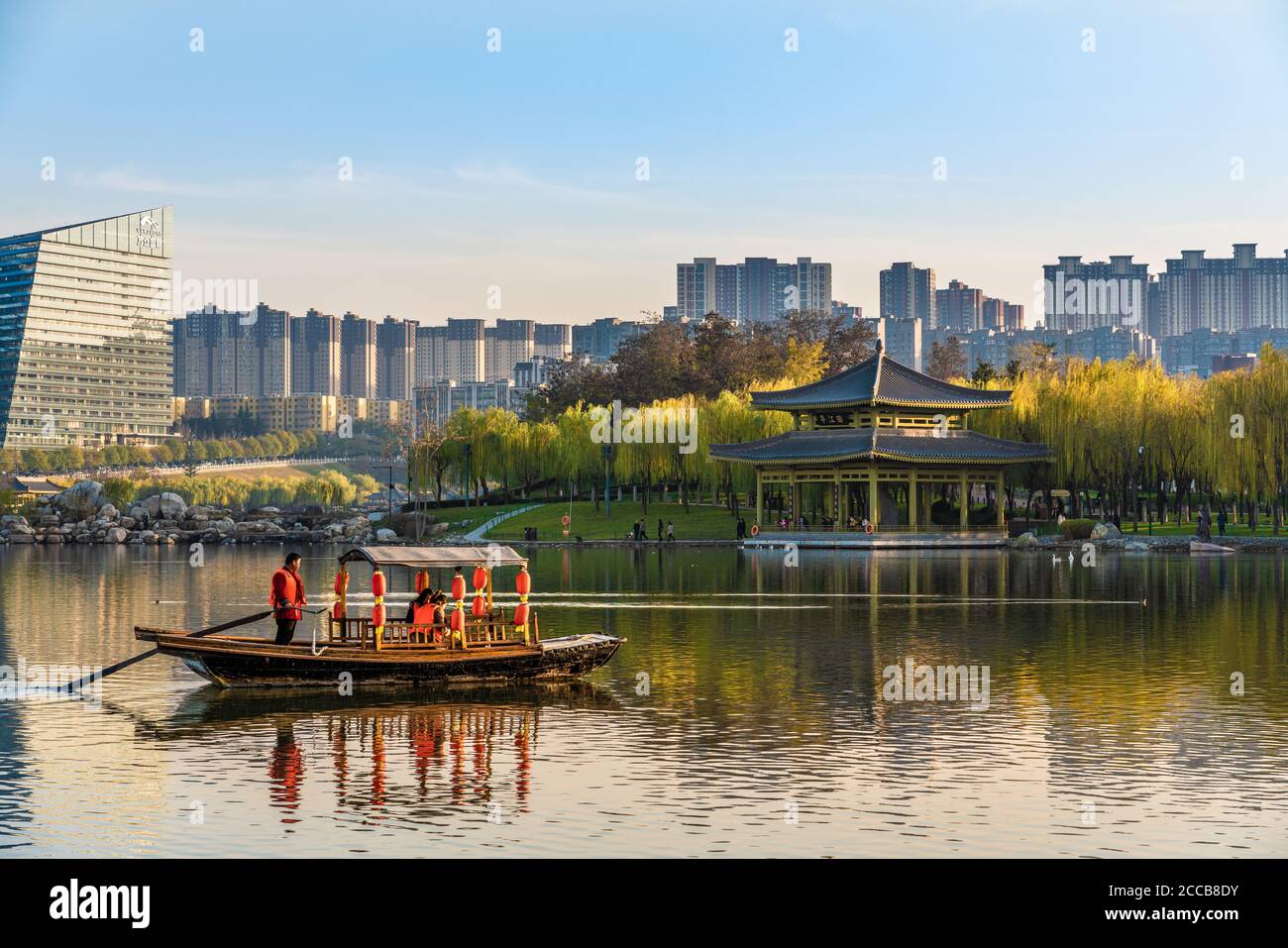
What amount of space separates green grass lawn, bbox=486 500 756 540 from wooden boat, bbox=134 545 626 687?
52.6 metres

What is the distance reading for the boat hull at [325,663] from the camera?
887 inches

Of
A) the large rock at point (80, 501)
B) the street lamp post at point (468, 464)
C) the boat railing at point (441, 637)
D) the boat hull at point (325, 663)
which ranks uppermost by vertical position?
the street lamp post at point (468, 464)

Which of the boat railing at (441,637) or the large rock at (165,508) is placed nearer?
the boat railing at (441,637)

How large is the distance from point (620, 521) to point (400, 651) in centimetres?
6139

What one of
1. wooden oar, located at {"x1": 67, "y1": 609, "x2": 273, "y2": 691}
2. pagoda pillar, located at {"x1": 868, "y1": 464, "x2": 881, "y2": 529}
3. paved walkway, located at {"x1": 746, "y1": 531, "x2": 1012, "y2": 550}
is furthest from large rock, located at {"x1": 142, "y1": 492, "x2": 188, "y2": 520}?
wooden oar, located at {"x1": 67, "y1": 609, "x2": 273, "y2": 691}

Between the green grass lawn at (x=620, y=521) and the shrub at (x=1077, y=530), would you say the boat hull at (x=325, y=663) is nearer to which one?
the shrub at (x=1077, y=530)

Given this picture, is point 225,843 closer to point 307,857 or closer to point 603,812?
point 307,857

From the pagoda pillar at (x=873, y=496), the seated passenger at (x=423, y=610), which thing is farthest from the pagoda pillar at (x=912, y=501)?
the seated passenger at (x=423, y=610)

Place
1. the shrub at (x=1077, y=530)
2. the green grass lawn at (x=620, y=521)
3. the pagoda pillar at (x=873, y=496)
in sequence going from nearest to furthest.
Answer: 1. the shrub at (x=1077, y=530)
2. the pagoda pillar at (x=873, y=496)
3. the green grass lawn at (x=620, y=521)

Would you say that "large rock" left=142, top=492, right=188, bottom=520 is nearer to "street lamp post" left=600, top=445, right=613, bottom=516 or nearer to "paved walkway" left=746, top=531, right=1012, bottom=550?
"street lamp post" left=600, top=445, right=613, bottom=516

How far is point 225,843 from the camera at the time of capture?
14172mm

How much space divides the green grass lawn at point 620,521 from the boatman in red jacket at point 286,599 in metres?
54.0

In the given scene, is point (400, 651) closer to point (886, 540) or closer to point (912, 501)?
point (886, 540)
